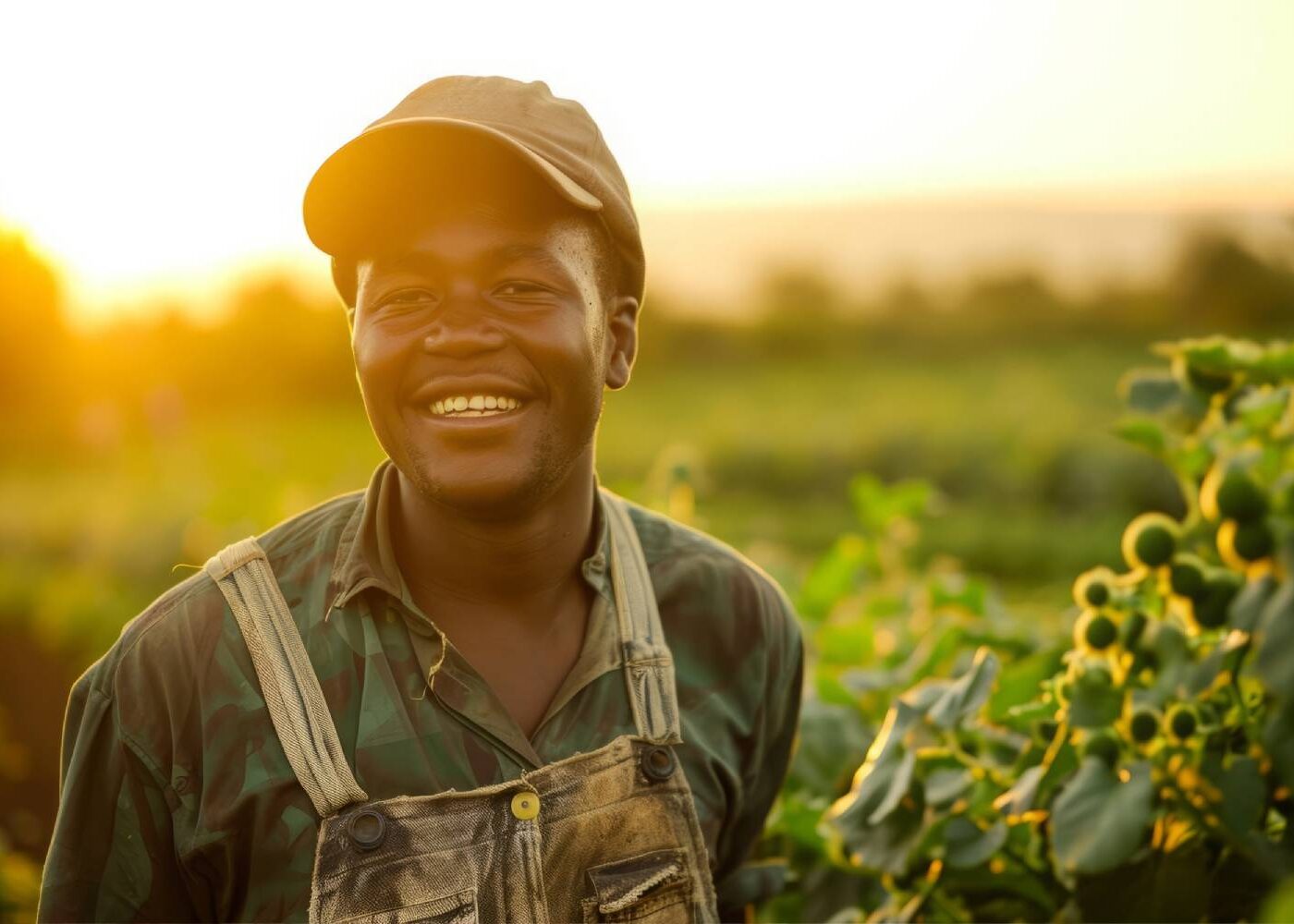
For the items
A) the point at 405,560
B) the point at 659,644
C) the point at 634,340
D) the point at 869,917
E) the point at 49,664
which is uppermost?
Answer: the point at 634,340

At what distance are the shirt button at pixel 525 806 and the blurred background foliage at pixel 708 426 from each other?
394cm

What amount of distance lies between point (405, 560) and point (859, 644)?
1.42 m

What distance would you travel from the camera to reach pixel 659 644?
2.06m

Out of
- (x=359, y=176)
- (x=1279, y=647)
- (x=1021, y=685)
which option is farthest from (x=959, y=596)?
(x=359, y=176)

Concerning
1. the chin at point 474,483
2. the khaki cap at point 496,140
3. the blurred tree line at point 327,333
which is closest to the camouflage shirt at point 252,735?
the chin at point 474,483

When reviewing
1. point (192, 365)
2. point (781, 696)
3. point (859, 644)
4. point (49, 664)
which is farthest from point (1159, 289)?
point (781, 696)

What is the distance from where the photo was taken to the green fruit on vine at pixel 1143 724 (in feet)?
6.37

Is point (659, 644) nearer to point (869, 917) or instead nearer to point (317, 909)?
point (317, 909)

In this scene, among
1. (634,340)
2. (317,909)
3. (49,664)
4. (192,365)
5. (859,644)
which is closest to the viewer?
(317,909)

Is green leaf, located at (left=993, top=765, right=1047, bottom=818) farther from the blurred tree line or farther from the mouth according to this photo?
the blurred tree line

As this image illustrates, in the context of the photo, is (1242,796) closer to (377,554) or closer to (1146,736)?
(1146,736)

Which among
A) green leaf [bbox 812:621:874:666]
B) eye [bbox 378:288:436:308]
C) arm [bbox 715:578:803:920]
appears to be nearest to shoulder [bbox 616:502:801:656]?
arm [bbox 715:578:803:920]

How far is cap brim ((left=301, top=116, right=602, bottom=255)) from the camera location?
180 cm

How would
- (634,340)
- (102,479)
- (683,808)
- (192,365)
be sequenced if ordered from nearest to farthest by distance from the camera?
(683,808) < (634,340) < (102,479) < (192,365)
